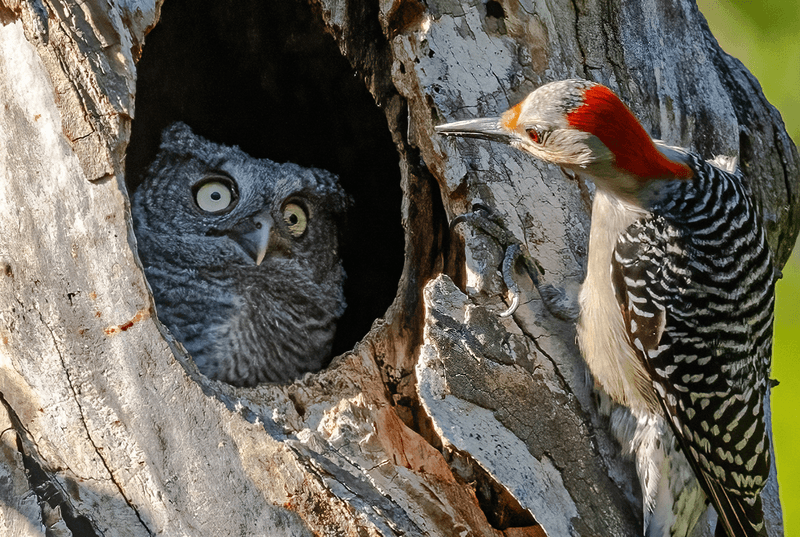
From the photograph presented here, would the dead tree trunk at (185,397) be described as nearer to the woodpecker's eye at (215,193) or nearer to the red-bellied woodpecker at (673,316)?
the red-bellied woodpecker at (673,316)

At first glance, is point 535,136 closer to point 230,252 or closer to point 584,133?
point 584,133

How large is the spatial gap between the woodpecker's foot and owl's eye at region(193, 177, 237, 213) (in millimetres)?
1376

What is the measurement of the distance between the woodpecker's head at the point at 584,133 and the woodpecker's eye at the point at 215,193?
1.46 meters

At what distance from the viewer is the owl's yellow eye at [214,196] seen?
3.09 metres

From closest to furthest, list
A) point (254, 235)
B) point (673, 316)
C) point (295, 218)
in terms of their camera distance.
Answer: point (673, 316)
point (254, 235)
point (295, 218)

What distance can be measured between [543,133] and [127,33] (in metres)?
1.31

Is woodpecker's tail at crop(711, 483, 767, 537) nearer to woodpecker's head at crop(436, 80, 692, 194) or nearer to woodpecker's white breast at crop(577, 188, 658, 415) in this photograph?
woodpecker's white breast at crop(577, 188, 658, 415)

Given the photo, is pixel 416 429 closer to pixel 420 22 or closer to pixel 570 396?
pixel 570 396

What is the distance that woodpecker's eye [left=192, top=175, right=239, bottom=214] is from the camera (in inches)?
122

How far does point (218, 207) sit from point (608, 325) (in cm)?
191

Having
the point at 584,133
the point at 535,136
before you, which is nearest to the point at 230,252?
the point at 535,136

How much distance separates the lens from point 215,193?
10.2ft

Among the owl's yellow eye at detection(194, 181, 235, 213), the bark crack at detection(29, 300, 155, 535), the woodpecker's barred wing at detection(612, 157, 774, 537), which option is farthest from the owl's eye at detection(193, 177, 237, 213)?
the woodpecker's barred wing at detection(612, 157, 774, 537)

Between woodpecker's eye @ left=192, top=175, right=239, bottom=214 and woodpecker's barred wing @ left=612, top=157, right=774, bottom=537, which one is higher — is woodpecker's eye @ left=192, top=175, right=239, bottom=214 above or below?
above
